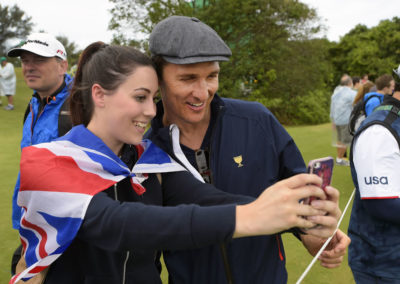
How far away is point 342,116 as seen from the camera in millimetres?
8781

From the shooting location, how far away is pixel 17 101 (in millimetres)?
15922

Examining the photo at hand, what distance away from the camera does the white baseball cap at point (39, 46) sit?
3098 mm

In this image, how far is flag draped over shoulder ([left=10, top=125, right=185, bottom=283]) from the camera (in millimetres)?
1208

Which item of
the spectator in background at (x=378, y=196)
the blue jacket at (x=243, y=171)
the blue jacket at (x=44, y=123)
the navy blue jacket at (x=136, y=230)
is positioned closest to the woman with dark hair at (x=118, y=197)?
the navy blue jacket at (x=136, y=230)

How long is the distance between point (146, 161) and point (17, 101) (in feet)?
54.1

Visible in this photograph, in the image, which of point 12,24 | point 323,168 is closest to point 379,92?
point 323,168

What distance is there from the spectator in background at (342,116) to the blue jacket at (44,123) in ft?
23.5

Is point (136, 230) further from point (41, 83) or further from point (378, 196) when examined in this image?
point (41, 83)

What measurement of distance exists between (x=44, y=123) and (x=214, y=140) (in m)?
1.76

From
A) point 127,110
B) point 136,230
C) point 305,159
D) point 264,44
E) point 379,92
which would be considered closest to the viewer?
point 136,230

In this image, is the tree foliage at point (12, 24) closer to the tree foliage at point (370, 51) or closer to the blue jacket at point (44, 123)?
the tree foliage at point (370, 51)

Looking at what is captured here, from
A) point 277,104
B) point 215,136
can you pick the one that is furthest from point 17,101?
point 215,136

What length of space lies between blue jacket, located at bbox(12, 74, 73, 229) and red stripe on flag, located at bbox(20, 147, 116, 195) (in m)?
1.71

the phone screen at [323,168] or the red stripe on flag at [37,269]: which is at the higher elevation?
the phone screen at [323,168]
